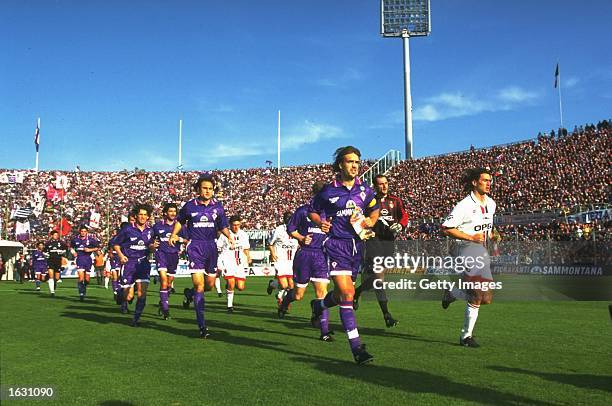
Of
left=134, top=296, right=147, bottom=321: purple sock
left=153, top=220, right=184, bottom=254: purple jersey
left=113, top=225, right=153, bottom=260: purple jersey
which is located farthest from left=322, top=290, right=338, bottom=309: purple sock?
left=153, top=220, right=184, bottom=254: purple jersey

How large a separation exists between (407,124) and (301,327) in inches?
1907

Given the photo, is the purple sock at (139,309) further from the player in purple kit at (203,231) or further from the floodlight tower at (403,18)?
the floodlight tower at (403,18)

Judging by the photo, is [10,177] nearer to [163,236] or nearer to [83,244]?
[83,244]

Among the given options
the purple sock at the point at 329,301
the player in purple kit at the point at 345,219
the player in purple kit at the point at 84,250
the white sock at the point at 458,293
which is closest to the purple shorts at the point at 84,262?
the player in purple kit at the point at 84,250

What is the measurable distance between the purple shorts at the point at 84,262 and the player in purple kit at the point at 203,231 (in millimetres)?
10020

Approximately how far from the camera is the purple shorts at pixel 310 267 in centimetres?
995

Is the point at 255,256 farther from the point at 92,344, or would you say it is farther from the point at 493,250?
the point at 92,344

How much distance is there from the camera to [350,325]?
686cm

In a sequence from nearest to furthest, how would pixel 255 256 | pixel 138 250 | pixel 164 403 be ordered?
pixel 164 403 < pixel 138 250 < pixel 255 256

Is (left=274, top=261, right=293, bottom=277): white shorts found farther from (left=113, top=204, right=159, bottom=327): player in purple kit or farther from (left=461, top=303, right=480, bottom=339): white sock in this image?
(left=461, top=303, right=480, bottom=339): white sock

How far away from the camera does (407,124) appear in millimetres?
56906


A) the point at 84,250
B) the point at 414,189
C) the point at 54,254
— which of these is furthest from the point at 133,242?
the point at 414,189

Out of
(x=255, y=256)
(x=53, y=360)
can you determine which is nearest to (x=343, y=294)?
(x=53, y=360)

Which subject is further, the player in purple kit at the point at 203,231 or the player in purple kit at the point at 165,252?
the player in purple kit at the point at 165,252
